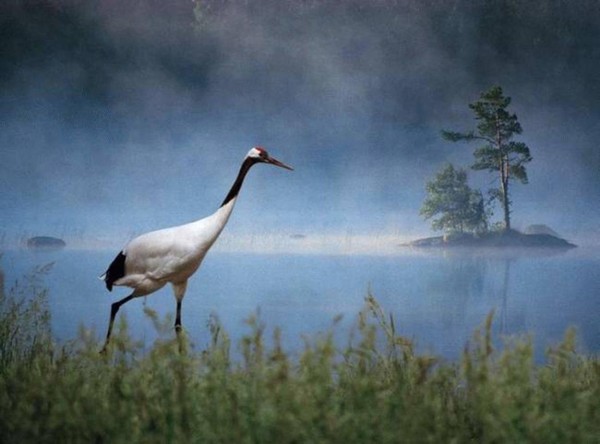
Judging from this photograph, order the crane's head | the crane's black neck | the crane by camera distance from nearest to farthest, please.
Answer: the crane
the crane's black neck
the crane's head

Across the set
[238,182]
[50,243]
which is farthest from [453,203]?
[50,243]

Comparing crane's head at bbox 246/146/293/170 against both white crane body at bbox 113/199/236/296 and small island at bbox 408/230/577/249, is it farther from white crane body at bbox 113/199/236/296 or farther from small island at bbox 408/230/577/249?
small island at bbox 408/230/577/249

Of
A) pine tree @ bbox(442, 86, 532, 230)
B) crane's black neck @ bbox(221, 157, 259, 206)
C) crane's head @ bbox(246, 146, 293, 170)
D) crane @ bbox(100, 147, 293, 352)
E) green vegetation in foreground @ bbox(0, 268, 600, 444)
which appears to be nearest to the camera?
green vegetation in foreground @ bbox(0, 268, 600, 444)

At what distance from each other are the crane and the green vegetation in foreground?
593 mm

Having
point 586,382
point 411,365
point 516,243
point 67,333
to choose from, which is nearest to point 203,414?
point 411,365

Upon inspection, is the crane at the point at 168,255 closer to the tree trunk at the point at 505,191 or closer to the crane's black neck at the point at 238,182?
the crane's black neck at the point at 238,182

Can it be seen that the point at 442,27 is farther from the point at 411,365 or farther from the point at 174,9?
the point at 411,365

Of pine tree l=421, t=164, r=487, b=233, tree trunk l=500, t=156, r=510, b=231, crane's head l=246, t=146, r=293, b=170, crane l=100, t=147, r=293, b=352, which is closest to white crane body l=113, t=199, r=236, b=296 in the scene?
crane l=100, t=147, r=293, b=352

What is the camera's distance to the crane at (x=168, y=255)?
402cm

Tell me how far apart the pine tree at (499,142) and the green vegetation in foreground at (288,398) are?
214 centimetres

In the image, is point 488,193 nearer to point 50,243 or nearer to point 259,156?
point 259,156

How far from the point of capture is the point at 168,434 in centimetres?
290

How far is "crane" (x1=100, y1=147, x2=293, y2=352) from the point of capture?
4016 mm

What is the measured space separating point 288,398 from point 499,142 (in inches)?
118
